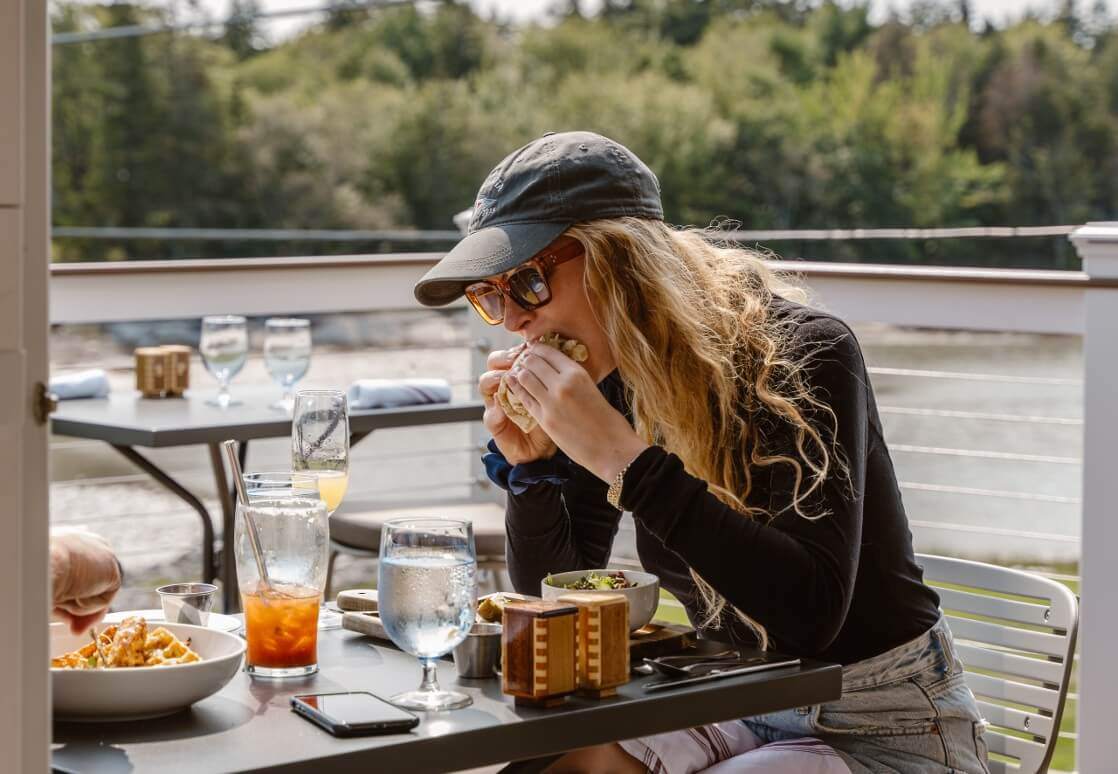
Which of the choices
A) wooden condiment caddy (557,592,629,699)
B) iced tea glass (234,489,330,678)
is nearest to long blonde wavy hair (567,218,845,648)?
wooden condiment caddy (557,592,629,699)

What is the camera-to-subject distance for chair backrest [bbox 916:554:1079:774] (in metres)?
1.93

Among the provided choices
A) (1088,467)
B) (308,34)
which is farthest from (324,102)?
(1088,467)

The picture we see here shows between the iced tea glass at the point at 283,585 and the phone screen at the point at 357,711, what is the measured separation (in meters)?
0.10

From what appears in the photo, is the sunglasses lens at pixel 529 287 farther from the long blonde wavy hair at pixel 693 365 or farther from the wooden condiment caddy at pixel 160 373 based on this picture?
the wooden condiment caddy at pixel 160 373

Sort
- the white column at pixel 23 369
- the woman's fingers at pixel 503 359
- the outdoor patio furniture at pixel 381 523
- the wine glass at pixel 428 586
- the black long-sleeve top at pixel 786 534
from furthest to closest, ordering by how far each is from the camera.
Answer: the outdoor patio furniture at pixel 381 523, the woman's fingers at pixel 503 359, the black long-sleeve top at pixel 786 534, the wine glass at pixel 428 586, the white column at pixel 23 369

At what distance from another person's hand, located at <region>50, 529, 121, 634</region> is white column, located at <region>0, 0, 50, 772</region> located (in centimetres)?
53

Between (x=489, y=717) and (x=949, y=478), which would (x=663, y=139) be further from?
(x=489, y=717)

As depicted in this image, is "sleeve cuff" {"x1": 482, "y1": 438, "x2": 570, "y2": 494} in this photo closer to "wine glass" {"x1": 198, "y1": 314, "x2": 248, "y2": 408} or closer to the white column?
the white column

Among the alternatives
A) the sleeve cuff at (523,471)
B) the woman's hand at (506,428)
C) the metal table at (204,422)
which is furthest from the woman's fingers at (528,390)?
the metal table at (204,422)

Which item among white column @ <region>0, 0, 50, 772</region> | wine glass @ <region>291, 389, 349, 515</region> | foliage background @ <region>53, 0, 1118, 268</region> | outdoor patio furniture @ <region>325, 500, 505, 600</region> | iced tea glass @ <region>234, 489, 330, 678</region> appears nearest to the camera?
white column @ <region>0, 0, 50, 772</region>

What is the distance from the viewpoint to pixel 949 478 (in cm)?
1444

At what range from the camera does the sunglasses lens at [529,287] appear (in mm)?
1735

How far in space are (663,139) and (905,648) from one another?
107ft

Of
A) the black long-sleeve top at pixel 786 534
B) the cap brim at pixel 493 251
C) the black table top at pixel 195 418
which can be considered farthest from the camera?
the black table top at pixel 195 418
